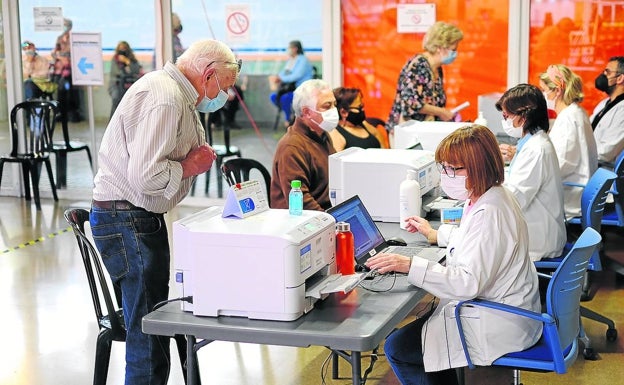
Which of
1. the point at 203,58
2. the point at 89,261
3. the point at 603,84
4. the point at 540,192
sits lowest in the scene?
the point at 89,261

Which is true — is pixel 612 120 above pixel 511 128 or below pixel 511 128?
below

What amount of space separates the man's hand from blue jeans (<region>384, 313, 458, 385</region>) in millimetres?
921

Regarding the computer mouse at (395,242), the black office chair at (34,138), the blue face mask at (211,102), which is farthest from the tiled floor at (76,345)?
the blue face mask at (211,102)

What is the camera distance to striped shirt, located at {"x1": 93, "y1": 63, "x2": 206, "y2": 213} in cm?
337

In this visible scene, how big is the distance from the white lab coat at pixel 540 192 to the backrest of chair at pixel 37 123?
5.22 m

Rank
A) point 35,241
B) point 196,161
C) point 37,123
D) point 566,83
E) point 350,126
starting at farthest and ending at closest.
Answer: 1. point 37,123
2. point 35,241
3. point 350,126
4. point 566,83
5. point 196,161

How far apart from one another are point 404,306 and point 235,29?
211 inches

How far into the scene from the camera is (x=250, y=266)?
9.72 ft

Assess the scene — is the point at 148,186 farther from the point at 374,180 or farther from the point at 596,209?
the point at 596,209

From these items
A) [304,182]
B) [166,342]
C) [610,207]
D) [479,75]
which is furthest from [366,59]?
[166,342]

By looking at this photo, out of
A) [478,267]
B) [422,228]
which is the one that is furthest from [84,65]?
[478,267]

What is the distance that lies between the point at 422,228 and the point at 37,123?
5594 millimetres

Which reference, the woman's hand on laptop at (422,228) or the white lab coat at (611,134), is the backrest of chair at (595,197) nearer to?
the woman's hand on laptop at (422,228)

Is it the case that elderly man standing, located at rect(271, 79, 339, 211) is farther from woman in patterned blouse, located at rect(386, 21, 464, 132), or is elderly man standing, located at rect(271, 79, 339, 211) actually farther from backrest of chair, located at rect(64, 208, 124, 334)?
woman in patterned blouse, located at rect(386, 21, 464, 132)
